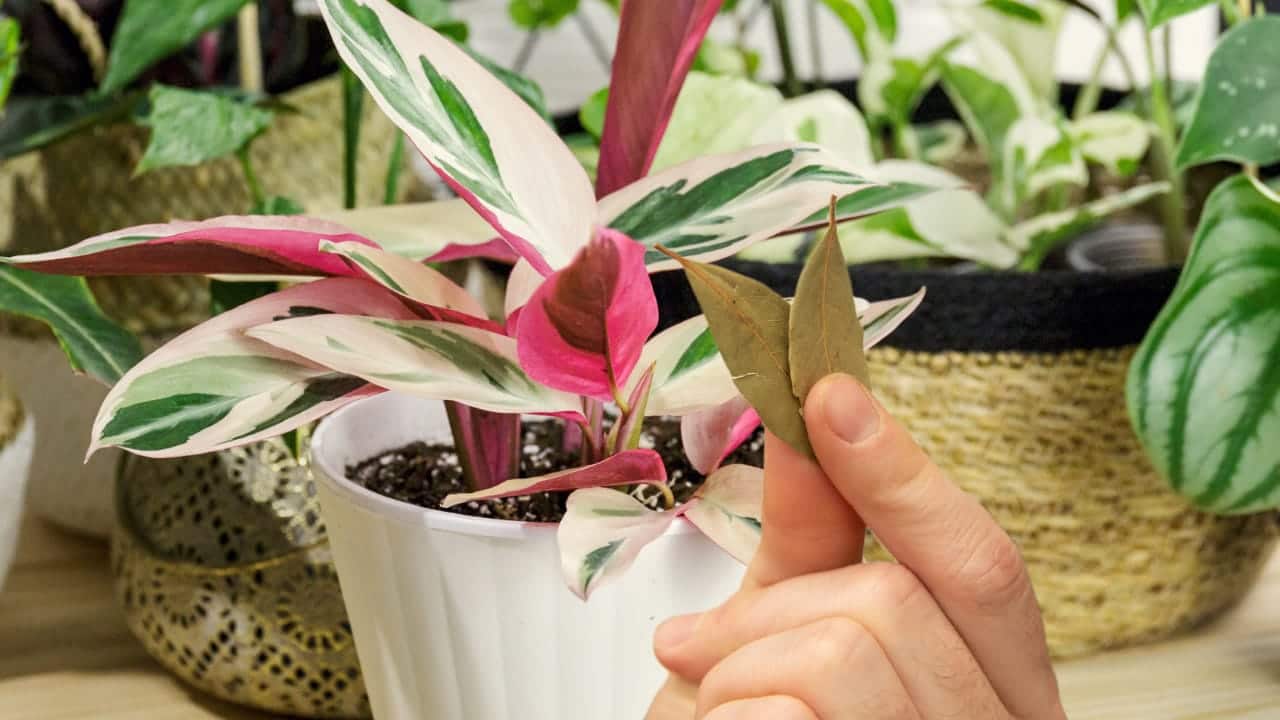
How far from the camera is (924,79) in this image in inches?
26.2

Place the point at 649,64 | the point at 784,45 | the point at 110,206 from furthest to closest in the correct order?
1. the point at 784,45
2. the point at 110,206
3. the point at 649,64

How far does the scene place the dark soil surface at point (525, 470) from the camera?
0.37m

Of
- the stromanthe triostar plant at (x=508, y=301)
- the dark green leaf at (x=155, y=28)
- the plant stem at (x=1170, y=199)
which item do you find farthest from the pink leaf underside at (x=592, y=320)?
the plant stem at (x=1170, y=199)

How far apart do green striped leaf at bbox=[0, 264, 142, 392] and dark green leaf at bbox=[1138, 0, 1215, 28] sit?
0.39 meters

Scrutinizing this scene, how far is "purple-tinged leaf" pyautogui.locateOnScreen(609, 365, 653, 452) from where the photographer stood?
33 centimetres

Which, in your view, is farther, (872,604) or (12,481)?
(12,481)

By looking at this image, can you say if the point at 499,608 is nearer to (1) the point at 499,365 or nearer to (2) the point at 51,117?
(1) the point at 499,365

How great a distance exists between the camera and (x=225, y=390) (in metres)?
0.32

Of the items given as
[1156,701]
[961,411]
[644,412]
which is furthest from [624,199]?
[1156,701]

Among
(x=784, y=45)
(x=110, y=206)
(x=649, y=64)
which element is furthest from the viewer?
(x=784, y=45)

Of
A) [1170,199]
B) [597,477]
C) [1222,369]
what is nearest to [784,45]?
[1170,199]

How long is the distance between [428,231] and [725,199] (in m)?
0.10

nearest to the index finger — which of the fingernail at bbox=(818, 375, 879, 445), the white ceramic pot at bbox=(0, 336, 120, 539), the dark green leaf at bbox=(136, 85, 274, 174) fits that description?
the fingernail at bbox=(818, 375, 879, 445)

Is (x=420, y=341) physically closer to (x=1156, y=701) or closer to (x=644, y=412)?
(x=644, y=412)
